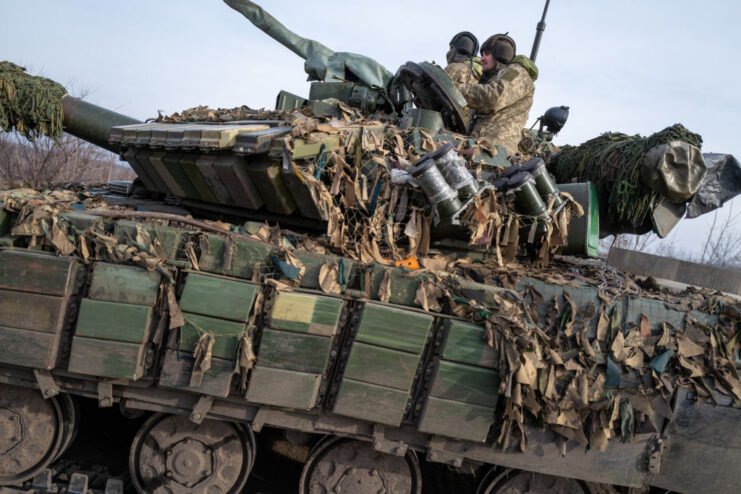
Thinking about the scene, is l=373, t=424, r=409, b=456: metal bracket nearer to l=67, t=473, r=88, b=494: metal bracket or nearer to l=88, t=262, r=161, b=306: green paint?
l=88, t=262, r=161, b=306: green paint

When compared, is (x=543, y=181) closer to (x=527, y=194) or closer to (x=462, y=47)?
(x=527, y=194)

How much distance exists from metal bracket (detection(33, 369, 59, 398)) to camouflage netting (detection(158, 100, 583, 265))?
231 centimetres

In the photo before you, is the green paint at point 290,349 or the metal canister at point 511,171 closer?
the green paint at point 290,349

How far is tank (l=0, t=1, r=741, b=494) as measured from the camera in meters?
3.91

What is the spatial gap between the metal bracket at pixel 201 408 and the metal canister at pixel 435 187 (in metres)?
2.19

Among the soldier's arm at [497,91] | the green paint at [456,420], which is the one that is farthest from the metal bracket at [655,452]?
the soldier's arm at [497,91]

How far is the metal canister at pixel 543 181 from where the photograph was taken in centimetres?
444

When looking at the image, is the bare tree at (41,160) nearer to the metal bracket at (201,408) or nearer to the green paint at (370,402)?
the metal bracket at (201,408)

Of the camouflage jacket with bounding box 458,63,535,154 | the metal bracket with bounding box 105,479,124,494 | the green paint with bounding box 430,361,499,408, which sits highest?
the camouflage jacket with bounding box 458,63,535,154

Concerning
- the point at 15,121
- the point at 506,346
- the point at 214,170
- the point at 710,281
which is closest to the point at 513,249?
the point at 506,346

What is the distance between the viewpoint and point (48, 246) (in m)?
4.03

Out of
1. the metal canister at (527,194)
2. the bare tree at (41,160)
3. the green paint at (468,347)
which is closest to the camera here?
the green paint at (468,347)

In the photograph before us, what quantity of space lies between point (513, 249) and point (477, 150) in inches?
36.1

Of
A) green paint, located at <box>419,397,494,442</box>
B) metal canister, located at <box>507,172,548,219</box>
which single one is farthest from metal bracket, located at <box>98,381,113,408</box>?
metal canister, located at <box>507,172,548,219</box>
